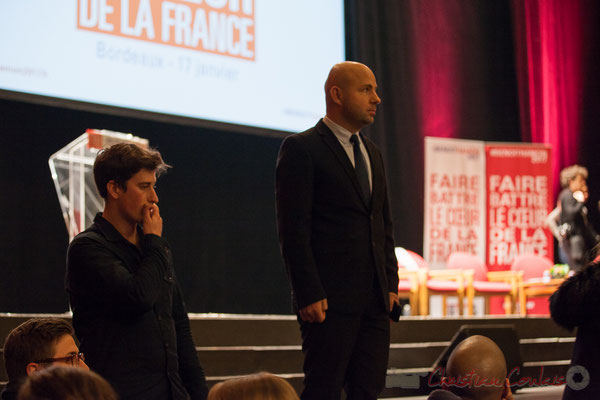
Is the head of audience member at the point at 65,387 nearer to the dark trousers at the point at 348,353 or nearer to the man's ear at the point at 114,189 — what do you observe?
the man's ear at the point at 114,189

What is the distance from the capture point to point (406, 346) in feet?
13.4

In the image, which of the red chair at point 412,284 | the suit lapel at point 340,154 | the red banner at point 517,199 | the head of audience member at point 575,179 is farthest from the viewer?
the red banner at point 517,199

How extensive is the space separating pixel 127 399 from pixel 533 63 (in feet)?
26.0

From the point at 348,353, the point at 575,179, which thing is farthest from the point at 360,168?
the point at 575,179

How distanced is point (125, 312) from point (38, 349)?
285 mm

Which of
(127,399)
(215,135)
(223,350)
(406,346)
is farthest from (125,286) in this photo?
(215,135)

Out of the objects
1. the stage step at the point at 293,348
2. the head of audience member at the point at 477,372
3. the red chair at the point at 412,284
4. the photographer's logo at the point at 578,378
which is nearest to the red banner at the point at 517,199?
the red chair at the point at 412,284

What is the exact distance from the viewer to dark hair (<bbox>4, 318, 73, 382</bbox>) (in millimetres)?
1498

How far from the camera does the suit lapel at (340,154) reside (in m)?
2.24

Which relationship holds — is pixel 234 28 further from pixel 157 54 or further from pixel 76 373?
pixel 76 373

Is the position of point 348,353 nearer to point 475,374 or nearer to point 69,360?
point 475,374

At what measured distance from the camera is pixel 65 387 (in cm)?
90

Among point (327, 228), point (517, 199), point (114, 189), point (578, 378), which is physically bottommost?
point (578, 378)

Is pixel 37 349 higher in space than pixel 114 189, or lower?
lower
